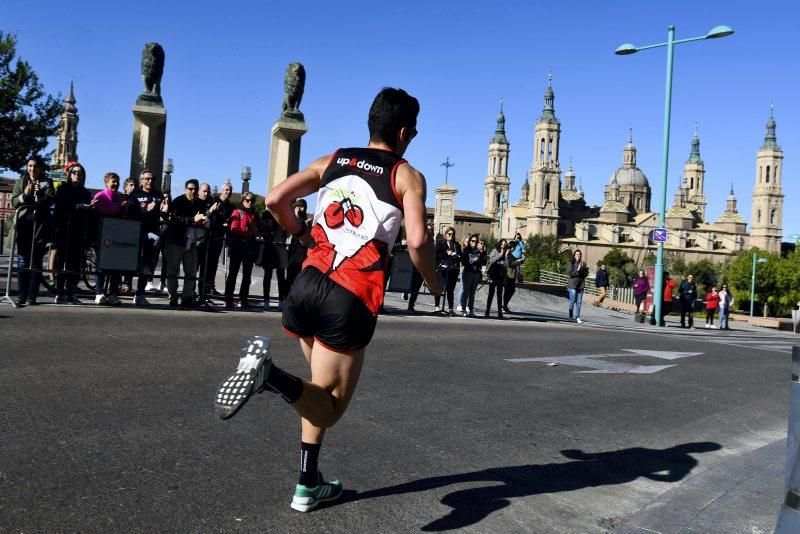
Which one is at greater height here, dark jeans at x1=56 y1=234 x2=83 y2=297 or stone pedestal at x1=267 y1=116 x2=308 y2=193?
stone pedestal at x1=267 y1=116 x2=308 y2=193

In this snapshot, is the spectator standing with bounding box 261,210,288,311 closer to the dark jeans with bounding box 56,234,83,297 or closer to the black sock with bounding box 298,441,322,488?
the dark jeans with bounding box 56,234,83,297

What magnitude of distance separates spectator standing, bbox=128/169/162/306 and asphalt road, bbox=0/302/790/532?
2693 millimetres

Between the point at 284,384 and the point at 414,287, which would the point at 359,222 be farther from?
the point at 414,287

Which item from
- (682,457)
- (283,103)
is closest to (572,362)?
(682,457)

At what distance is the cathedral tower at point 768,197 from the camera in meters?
182

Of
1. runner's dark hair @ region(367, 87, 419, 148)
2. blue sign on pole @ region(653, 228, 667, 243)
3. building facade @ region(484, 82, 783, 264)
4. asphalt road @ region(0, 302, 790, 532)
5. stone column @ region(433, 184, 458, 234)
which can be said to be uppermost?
building facade @ region(484, 82, 783, 264)

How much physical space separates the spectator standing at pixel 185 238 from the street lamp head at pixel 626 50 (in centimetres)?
1983

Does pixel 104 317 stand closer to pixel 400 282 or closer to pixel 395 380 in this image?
pixel 395 380

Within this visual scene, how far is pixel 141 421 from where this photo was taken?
16.1 ft

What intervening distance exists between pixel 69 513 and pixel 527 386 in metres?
5.20

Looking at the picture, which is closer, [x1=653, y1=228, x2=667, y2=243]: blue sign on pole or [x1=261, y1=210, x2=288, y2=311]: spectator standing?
[x1=261, y1=210, x2=288, y2=311]: spectator standing

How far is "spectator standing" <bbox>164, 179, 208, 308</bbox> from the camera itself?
12.9 m

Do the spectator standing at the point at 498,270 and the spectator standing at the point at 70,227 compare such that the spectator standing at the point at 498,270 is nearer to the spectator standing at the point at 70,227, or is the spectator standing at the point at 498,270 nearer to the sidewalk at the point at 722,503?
the spectator standing at the point at 70,227

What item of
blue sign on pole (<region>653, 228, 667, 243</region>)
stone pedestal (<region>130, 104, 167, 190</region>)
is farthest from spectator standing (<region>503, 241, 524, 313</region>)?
stone pedestal (<region>130, 104, 167, 190</region>)
